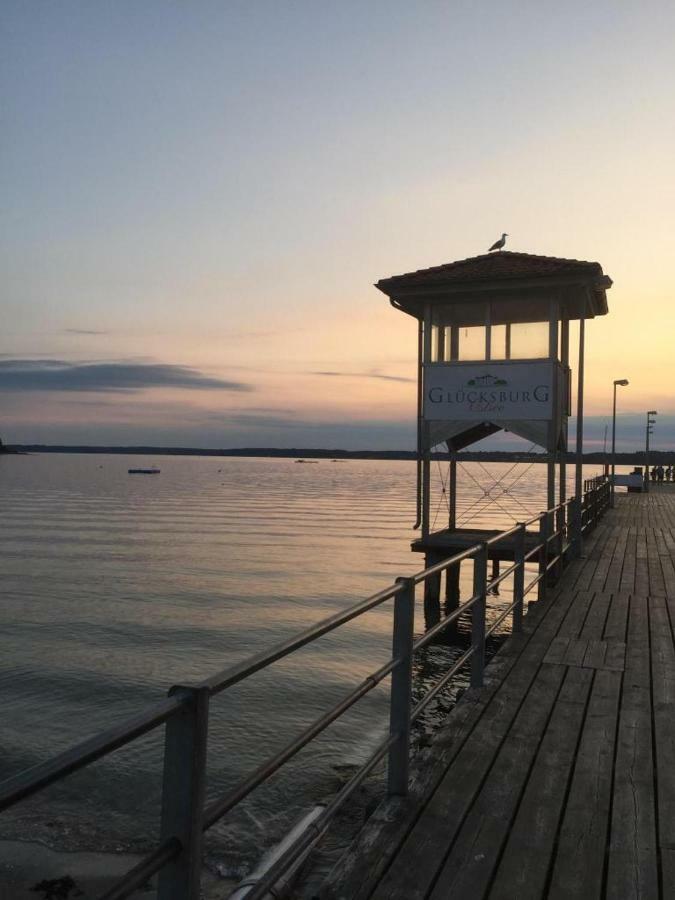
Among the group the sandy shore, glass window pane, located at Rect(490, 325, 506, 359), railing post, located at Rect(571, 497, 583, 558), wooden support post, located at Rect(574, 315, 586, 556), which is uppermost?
glass window pane, located at Rect(490, 325, 506, 359)

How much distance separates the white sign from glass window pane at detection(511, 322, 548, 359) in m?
0.27

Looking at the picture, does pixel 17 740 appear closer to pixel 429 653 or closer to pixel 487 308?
pixel 429 653

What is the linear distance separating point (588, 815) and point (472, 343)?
1204 cm

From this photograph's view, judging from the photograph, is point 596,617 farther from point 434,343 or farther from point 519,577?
point 434,343

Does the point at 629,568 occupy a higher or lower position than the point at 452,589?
higher

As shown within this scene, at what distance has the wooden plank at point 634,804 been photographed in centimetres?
322

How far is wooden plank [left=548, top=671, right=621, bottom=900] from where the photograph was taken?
10.5 feet

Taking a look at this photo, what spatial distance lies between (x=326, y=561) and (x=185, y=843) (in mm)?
25172

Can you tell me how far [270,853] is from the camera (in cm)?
361

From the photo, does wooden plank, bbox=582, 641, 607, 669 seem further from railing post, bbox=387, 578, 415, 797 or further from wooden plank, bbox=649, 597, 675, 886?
railing post, bbox=387, 578, 415, 797

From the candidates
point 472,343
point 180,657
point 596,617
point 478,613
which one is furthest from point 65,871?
point 472,343

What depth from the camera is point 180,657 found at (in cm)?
1379

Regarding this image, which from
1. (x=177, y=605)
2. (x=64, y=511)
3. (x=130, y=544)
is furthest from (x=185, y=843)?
(x=64, y=511)

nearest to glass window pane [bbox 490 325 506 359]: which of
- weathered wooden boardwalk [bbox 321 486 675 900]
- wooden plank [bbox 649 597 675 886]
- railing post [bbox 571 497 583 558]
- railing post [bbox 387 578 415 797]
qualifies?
railing post [bbox 571 497 583 558]
